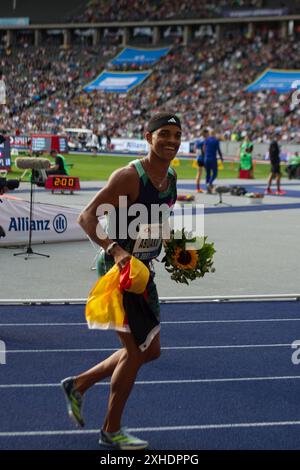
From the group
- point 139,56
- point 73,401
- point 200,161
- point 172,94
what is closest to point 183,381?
point 73,401

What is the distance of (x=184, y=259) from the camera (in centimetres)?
504

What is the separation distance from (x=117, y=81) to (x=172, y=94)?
6451mm

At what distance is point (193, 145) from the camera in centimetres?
4809

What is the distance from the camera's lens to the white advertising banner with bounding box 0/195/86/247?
500 inches

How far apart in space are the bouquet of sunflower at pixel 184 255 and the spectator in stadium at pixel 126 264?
0.27m

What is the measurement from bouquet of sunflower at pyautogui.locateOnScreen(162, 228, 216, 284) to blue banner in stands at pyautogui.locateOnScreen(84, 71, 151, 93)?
5667cm

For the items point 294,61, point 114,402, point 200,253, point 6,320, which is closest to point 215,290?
point 6,320

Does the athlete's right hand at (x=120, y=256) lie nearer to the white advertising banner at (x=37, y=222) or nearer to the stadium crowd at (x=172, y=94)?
the white advertising banner at (x=37, y=222)

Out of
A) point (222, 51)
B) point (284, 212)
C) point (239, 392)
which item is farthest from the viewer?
point (222, 51)

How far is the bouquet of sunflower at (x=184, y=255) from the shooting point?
5.00 metres

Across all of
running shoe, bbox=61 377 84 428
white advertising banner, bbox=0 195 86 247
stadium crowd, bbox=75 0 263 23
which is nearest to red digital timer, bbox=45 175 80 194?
white advertising banner, bbox=0 195 86 247

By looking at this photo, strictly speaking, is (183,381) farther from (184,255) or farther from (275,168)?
(275,168)
